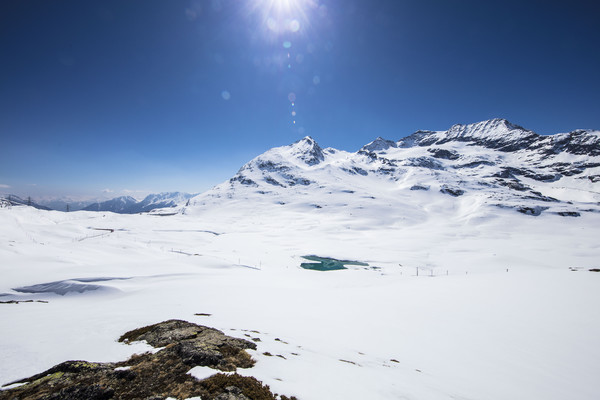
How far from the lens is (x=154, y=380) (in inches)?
242

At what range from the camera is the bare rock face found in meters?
5.50

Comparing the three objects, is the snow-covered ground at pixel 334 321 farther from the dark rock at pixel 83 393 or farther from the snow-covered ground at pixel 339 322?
the dark rock at pixel 83 393

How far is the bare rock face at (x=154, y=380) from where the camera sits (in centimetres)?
550

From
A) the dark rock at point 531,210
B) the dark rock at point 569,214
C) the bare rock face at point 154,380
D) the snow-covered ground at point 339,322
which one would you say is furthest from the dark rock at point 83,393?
the dark rock at point 569,214

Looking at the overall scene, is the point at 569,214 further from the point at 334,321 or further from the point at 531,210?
the point at 334,321

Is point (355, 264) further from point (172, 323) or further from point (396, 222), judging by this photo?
point (396, 222)

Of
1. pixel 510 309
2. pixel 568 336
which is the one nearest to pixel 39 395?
pixel 568 336

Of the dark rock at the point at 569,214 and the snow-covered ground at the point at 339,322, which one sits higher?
the dark rock at the point at 569,214

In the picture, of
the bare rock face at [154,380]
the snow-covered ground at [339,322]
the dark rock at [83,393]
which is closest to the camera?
the dark rock at [83,393]

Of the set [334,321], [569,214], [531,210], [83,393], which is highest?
[569,214]

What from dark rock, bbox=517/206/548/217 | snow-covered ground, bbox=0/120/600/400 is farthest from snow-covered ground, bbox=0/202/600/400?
dark rock, bbox=517/206/548/217

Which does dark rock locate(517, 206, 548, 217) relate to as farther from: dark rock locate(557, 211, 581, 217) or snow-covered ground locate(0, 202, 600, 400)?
snow-covered ground locate(0, 202, 600, 400)

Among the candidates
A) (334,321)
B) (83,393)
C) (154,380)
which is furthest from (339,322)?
(83,393)

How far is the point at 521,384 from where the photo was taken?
10.3 metres
